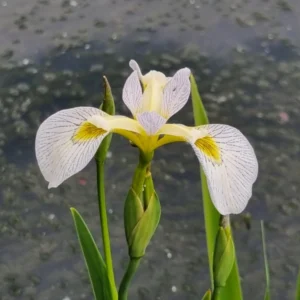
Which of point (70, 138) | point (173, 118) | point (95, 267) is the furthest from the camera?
point (173, 118)

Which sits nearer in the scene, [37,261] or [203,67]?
[37,261]

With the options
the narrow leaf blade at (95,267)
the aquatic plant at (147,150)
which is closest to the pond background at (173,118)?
the narrow leaf blade at (95,267)

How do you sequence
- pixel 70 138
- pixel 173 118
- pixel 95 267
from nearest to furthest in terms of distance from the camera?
pixel 70 138 → pixel 95 267 → pixel 173 118

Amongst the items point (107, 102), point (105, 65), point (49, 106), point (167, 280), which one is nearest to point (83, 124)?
point (107, 102)

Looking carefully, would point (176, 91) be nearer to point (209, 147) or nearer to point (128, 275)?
point (209, 147)

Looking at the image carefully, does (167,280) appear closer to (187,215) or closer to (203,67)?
(187,215)

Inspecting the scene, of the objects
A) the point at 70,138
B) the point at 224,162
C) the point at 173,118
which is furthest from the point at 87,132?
the point at 173,118

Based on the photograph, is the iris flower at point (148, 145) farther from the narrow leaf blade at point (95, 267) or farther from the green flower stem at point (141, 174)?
the narrow leaf blade at point (95, 267)
